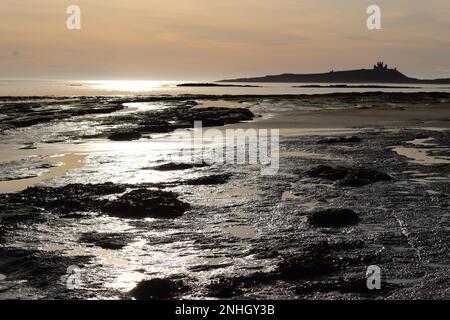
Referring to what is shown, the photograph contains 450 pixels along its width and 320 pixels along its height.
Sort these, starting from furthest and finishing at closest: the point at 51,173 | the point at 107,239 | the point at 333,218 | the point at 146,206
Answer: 1. the point at 51,173
2. the point at 146,206
3. the point at 333,218
4. the point at 107,239

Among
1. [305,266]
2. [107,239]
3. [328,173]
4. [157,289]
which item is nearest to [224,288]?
[157,289]

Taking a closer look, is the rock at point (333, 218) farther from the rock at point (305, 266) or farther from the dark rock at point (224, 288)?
the dark rock at point (224, 288)

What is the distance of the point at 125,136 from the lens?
2920cm

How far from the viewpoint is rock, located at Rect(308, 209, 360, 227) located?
11007mm

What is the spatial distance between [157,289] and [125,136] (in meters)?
22.2

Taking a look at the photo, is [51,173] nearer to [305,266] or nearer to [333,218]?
[333,218]

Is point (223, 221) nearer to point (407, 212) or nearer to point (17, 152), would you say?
point (407, 212)

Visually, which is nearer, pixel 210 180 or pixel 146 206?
pixel 146 206

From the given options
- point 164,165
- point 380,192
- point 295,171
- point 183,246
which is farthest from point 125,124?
point 183,246

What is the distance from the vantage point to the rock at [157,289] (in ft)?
24.4

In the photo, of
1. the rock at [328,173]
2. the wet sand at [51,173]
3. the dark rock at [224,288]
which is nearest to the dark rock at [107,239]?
the dark rock at [224,288]

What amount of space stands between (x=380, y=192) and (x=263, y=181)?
137 inches

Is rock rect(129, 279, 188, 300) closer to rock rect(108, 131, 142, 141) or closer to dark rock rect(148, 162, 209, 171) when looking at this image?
dark rock rect(148, 162, 209, 171)

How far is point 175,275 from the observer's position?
816cm
